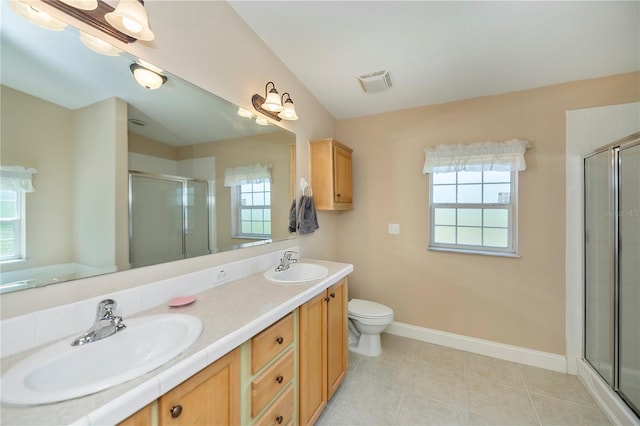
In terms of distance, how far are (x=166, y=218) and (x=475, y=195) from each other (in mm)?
2497

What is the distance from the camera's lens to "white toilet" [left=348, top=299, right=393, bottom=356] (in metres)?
2.12

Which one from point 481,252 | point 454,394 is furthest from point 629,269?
point 454,394

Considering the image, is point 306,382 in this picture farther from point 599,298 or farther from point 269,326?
point 599,298

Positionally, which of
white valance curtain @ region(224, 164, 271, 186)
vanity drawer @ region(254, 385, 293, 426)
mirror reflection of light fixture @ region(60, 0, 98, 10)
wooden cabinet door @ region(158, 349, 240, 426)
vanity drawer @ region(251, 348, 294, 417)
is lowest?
vanity drawer @ region(254, 385, 293, 426)

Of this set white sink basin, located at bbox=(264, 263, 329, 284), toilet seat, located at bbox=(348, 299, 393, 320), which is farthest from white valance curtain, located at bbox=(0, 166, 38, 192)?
toilet seat, located at bbox=(348, 299, 393, 320)

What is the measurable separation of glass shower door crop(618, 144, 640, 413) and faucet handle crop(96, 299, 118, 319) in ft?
9.18

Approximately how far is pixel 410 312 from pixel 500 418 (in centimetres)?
103

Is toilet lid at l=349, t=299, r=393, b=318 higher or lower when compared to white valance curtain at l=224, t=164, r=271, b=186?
lower

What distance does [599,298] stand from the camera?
1798mm

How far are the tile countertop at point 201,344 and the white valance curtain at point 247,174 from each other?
2.12 feet

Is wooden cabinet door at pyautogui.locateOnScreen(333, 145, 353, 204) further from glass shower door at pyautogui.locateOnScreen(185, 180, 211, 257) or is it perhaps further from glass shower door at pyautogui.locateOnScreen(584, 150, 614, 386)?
glass shower door at pyautogui.locateOnScreen(584, 150, 614, 386)

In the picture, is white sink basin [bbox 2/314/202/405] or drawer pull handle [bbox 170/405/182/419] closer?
white sink basin [bbox 2/314/202/405]

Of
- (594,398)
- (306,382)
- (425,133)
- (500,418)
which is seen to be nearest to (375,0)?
(425,133)

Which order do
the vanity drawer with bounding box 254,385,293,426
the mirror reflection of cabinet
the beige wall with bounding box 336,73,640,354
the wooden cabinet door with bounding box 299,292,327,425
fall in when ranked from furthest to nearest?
the mirror reflection of cabinet < the beige wall with bounding box 336,73,640,354 < the wooden cabinet door with bounding box 299,292,327,425 < the vanity drawer with bounding box 254,385,293,426
